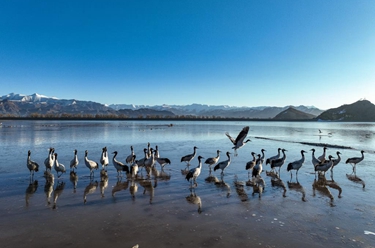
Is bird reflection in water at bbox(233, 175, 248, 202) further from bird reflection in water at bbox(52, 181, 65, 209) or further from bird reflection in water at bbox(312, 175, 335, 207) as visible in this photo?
bird reflection in water at bbox(52, 181, 65, 209)

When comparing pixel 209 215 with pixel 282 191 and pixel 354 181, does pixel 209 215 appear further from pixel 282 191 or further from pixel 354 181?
pixel 354 181

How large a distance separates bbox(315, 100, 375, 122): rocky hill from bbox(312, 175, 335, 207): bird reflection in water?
161 metres

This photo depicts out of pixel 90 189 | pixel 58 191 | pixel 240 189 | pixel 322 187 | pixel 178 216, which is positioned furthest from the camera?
pixel 322 187

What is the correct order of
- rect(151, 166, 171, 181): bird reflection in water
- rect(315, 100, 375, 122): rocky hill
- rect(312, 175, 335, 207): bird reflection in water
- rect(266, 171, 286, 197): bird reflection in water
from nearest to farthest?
rect(312, 175, 335, 207): bird reflection in water → rect(266, 171, 286, 197): bird reflection in water → rect(151, 166, 171, 181): bird reflection in water → rect(315, 100, 375, 122): rocky hill

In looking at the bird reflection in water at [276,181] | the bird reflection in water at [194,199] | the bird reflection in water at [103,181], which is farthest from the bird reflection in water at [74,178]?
the bird reflection in water at [276,181]

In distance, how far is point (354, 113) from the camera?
510ft

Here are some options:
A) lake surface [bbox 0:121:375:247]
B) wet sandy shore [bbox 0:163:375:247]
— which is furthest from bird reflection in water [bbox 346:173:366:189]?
wet sandy shore [bbox 0:163:375:247]

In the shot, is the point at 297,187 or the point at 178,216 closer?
the point at 178,216

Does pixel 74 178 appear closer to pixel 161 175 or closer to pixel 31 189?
pixel 31 189

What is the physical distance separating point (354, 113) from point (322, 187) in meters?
176

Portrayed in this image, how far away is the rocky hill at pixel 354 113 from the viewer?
→ 147 metres

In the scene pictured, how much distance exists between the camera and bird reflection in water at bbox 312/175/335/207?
9219 mm

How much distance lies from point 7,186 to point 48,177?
1744 mm

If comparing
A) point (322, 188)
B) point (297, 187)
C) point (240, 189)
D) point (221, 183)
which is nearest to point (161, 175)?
point (221, 183)
